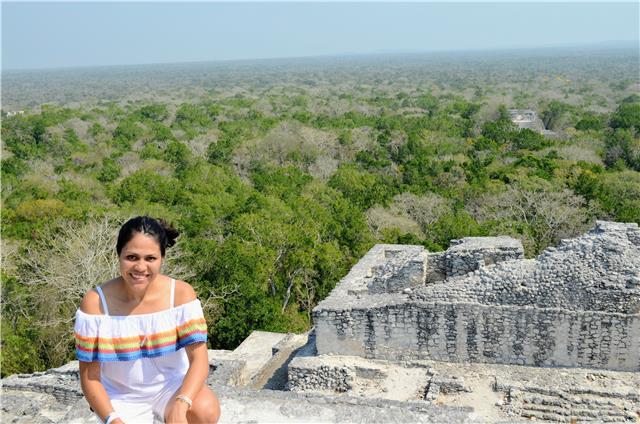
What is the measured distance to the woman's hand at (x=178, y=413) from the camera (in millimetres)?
4109

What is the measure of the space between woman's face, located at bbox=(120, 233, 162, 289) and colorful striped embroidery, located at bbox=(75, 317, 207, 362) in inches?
16.2

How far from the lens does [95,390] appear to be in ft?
13.6

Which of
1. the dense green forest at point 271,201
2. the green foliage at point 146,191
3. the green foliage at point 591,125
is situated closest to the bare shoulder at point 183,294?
the dense green forest at point 271,201

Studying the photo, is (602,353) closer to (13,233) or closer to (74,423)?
(74,423)

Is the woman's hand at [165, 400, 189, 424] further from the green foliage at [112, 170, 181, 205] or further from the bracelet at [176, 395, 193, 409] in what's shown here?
the green foliage at [112, 170, 181, 205]

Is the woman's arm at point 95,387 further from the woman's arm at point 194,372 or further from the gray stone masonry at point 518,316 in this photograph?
the gray stone masonry at point 518,316

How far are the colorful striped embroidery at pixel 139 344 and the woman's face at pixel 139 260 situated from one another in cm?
41

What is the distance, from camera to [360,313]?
10.6 m

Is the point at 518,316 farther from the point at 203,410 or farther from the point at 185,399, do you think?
the point at 185,399

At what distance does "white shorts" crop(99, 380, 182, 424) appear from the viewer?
4.31 m

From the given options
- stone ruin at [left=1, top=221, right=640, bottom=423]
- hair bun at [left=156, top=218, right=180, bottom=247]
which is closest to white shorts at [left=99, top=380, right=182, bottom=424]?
hair bun at [left=156, top=218, right=180, bottom=247]

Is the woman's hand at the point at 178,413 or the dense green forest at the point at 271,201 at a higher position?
the woman's hand at the point at 178,413

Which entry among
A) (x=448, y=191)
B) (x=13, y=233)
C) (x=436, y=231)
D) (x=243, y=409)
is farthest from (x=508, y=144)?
(x=243, y=409)

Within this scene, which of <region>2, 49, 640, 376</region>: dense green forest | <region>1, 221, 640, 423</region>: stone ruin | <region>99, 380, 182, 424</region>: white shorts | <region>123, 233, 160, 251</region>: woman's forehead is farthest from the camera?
<region>2, 49, 640, 376</region>: dense green forest
